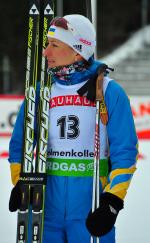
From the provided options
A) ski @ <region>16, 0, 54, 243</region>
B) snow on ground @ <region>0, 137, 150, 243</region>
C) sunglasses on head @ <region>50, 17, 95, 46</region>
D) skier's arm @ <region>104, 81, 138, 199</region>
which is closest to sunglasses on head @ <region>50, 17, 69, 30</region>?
sunglasses on head @ <region>50, 17, 95, 46</region>

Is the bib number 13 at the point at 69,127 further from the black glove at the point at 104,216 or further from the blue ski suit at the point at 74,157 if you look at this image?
the black glove at the point at 104,216

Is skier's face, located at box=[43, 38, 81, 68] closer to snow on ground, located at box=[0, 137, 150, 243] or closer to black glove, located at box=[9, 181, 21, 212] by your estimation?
black glove, located at box=[9, 181, 21, 212]

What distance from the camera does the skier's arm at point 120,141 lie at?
2.18m

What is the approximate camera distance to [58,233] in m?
2.31

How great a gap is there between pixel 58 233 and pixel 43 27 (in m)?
0.79

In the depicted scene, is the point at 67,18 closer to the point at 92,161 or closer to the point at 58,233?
the point at 92,161

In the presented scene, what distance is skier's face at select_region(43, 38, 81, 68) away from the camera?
2316mm

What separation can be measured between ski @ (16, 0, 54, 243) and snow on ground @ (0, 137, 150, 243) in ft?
3.70

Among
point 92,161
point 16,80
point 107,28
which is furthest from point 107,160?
point 107,28

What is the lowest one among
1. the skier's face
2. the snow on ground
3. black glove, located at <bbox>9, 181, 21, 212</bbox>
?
the snow on ground

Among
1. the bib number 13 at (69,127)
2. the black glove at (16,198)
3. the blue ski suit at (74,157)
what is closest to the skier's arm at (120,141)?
the blue ski suit at (74,157)

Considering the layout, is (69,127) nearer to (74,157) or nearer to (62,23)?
(74,157)

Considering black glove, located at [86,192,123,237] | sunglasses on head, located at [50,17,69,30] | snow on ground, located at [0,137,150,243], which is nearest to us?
black glove, located at [86,192,123,237]

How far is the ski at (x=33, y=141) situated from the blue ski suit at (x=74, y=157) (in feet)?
0.11
